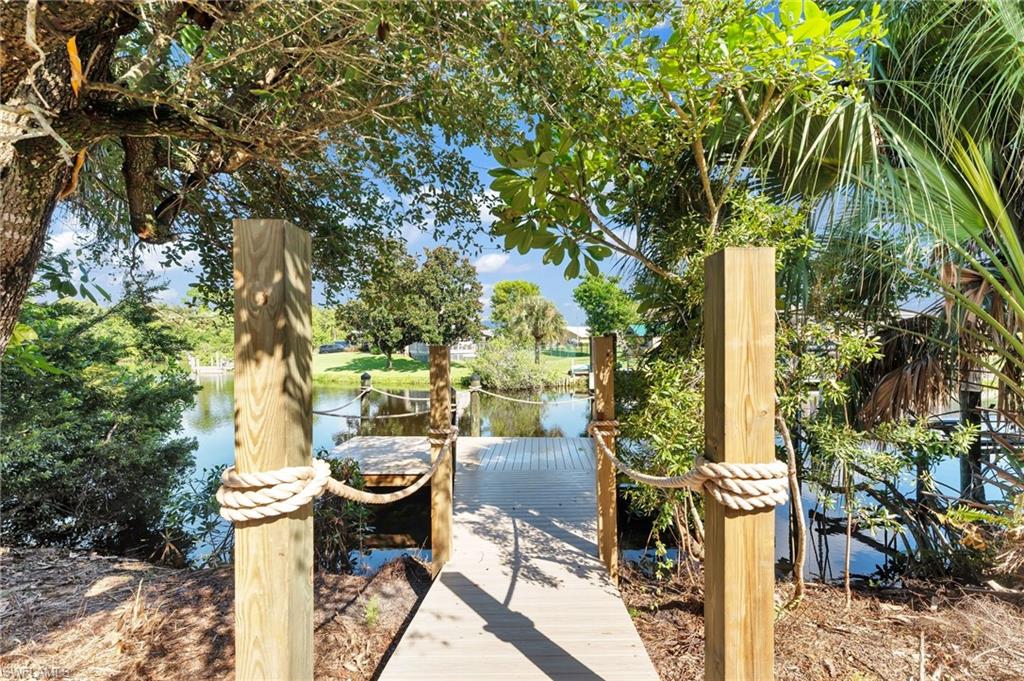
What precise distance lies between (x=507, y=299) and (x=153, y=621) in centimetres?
2170

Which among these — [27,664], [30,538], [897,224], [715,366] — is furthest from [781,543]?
[30,538]

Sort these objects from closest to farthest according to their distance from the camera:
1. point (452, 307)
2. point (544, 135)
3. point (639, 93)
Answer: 1. point (544, 135)
2. point (639, 93)
3. point (452, 307)

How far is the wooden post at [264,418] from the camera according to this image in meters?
0.99

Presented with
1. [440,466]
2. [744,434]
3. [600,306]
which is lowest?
[440,466]

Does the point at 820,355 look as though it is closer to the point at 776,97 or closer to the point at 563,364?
the point at 776,97

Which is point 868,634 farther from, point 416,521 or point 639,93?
point 416,521

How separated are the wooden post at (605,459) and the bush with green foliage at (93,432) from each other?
3.95 metres

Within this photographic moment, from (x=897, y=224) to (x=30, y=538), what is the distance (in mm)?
6870

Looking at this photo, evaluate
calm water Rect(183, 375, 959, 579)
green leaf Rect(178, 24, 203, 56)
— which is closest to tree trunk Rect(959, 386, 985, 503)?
calm water Rect(183, 375, 959, 579)

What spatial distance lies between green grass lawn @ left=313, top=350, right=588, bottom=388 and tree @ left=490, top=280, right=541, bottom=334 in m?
2.26

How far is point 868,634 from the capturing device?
2521mm

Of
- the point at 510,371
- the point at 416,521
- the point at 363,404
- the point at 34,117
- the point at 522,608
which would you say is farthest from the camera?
the point at 510,371

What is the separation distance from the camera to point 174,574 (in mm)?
3307

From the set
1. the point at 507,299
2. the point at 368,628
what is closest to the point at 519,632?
the point at 368,628
